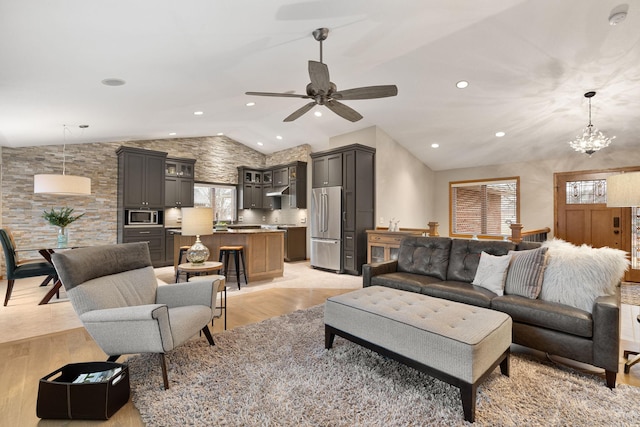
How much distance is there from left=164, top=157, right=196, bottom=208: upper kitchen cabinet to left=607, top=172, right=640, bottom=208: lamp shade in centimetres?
730

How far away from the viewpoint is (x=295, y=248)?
7.70 meters

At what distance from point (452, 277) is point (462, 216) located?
489 cm

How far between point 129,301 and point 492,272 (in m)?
3.28

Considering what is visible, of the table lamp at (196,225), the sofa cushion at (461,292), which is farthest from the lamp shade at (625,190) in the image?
the table lamp at (196,225)

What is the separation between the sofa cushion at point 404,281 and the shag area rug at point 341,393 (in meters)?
0.96

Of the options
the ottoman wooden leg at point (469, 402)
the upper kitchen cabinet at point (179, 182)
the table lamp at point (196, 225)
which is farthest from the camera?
the upper kitchen cabinet at point (179, 182)

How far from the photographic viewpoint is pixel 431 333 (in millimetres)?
1928

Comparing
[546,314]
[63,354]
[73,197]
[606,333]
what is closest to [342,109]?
[546,314]

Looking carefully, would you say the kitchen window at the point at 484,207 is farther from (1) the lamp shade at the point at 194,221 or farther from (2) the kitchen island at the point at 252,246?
(1) the lamp shade at the point at 194,221

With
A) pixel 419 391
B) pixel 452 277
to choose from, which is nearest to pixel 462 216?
pixel 452 277

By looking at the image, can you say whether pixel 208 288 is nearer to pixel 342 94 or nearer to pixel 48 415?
pixel 48 415

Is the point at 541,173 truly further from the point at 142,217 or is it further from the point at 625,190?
the point at 142,217

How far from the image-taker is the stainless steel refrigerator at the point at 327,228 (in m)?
6.11

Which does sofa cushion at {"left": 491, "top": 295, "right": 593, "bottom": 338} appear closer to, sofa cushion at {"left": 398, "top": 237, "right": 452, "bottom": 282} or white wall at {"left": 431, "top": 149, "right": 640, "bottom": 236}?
sofa cushion at {"left": 398, "top": 237, "right": 452, "bottom": 282}
